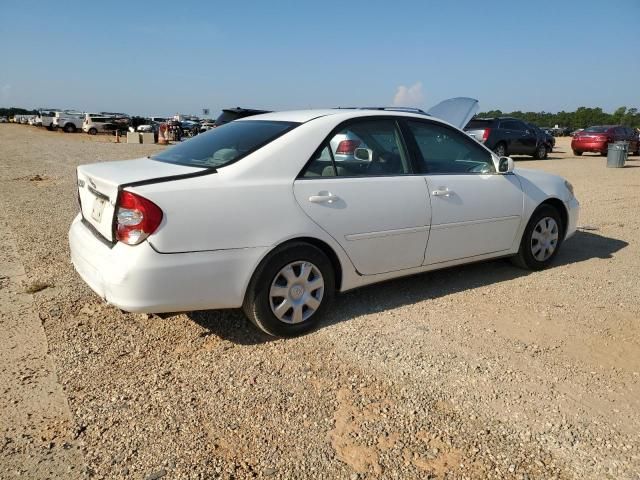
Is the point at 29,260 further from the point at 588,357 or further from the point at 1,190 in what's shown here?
the point at 1,190

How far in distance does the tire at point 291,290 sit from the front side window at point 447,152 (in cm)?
128

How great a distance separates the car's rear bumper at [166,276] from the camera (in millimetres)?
2986

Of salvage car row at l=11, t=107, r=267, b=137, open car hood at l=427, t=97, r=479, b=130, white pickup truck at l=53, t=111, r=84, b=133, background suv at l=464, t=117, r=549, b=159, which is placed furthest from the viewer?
white pickup truck at l=53, t=111, r=84, b=133

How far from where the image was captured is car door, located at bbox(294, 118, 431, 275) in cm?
358

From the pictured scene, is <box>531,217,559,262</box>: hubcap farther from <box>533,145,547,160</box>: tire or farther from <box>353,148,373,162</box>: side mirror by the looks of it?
<box>533,145,547,160</box>: tire

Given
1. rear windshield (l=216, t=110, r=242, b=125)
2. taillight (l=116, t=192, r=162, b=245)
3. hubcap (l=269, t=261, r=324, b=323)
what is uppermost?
rear windshield (l=216, t=110, r=242, b=125)

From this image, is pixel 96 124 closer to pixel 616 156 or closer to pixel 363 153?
pixel 616 156

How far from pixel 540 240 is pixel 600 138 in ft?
69.9

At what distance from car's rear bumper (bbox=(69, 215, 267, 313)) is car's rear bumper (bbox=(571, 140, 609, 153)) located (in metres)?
24.1

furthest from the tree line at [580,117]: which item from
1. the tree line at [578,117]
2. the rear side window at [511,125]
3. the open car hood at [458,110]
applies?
the open car hood at [458,110]

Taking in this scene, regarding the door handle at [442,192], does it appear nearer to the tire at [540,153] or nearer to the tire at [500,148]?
the tire at [500,148]

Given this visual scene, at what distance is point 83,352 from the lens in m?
3.34

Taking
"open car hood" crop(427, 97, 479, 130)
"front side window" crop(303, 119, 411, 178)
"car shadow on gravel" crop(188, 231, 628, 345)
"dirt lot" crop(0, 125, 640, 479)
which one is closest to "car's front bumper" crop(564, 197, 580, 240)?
"car shadow on gravel" crop(188, 231, 628, 345)

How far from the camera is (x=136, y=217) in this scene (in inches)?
118
